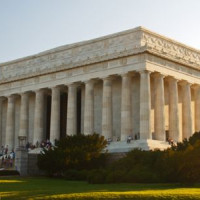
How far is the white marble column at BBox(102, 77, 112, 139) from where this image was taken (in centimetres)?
6856

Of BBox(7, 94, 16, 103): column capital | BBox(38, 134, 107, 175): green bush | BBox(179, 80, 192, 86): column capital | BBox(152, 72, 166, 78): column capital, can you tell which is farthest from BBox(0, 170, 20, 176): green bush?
BBox(7, 94, 16, 103): column capital

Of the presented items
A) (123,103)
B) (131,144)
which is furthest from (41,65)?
(131,144)

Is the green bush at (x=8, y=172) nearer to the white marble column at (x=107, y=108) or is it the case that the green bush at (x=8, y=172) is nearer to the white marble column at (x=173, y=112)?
the white marble column at (x=107, y=108)

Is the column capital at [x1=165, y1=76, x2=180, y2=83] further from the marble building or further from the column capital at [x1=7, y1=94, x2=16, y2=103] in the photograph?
the column capital at [x1=7, y1=94, x2=16, y2=103]

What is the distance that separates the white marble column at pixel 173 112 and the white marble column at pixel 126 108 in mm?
7513

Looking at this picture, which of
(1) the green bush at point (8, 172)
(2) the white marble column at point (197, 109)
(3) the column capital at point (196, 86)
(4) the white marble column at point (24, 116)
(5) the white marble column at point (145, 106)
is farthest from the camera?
(4) the white marble column at point (24, 116)

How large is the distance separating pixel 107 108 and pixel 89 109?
394 centimetres

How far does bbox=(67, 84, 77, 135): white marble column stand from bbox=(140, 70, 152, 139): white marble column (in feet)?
44.5

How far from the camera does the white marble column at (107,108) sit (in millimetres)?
68562

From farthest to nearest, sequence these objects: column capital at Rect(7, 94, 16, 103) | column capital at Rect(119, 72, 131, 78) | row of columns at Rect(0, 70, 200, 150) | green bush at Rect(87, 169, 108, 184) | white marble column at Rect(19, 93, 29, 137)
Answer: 1. column capital at Rect(7, 94, 16, 103)
2. white marble column at Rect(19, 93, 29, 137)
3. column capital at Rect(119, 72, 131, 78)
4. row of columns at Rect(0, 70, 200, 150)
5. green bush at Rect(87, 169, 108, 184)

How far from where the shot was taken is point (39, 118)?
3113 inches

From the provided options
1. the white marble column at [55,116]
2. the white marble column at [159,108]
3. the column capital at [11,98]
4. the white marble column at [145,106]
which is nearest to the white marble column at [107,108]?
the white marble column at [145,106]

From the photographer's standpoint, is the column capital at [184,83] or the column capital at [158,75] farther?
the column capital at [184,83]

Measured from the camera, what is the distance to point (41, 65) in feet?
268
